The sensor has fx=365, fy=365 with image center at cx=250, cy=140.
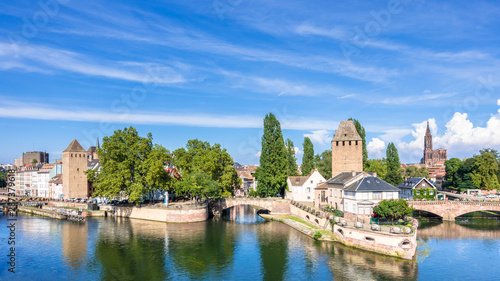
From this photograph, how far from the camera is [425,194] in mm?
72375

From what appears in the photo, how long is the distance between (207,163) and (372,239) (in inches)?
1553

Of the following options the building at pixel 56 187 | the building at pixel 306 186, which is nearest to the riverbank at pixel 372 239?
the building at pixel 306 186

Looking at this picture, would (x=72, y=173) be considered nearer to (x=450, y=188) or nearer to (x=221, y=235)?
(x=221, y=235)

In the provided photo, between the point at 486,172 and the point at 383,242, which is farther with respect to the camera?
the point at 486,172

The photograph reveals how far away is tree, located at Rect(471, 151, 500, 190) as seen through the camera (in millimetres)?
89812

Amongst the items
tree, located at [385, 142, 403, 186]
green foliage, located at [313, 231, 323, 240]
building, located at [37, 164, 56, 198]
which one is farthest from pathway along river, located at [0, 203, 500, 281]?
building, located at [37, 164, 56, 198]

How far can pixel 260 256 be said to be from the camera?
4338cm

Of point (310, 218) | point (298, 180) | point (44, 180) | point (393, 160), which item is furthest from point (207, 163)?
point (44, 180)

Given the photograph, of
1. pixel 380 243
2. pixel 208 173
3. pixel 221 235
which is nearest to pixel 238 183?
pixel 208 173

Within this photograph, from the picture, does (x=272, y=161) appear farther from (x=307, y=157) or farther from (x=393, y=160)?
(x=393, y=160)

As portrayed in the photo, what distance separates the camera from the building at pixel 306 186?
77625 millimetres

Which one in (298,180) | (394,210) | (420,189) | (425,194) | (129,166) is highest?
(129,166)

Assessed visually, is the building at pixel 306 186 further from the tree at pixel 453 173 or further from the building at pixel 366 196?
the tree at pixel 453 173

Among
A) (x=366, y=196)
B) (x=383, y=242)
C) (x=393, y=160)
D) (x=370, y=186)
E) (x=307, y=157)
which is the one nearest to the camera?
(x=383, y=242)
